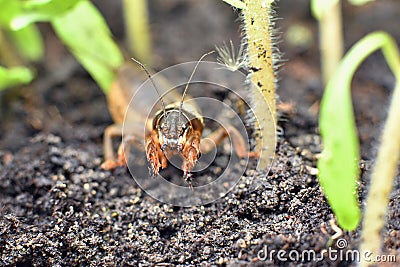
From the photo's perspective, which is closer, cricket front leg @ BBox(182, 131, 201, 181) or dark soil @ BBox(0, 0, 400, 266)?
dark soil @ BBox(0, 0, 400, 266)

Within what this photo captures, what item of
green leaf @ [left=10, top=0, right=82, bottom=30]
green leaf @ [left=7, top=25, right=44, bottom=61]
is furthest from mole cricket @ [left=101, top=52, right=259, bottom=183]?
green leaf @ [left=7, top=25, right=44, bottom=61]

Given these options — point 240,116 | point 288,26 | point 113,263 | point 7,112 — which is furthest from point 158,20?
point 113,263

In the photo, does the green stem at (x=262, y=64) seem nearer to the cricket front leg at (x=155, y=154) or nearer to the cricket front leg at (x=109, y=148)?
the cricket front leg at (x=155, y=154)

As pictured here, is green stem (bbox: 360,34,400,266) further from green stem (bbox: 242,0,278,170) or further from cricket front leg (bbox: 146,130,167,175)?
cricket front leg (bbox: 146,130,167,175)

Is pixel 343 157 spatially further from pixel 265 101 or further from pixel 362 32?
pixel 362 32

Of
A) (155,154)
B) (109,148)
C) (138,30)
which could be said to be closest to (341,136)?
(155,154)

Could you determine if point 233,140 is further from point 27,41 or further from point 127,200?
point 27,41
